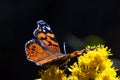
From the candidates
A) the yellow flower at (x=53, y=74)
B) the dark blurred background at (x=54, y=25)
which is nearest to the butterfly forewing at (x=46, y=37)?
the yellow flower at (x=53, y=74)

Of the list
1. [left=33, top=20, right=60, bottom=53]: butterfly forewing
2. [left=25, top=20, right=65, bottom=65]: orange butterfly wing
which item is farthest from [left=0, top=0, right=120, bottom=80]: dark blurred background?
[left=25, top=20, right=65, bottom=65]: orange butterfly wing

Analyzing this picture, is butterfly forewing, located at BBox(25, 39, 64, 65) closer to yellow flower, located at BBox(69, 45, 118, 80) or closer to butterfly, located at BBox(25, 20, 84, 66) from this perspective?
butterfly, located at BBox(25, 20, 84, 66)

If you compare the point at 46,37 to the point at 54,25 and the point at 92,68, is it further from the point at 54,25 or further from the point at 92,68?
the point at 54,25

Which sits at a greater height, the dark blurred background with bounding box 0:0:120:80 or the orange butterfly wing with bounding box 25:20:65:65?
the dark blurred background with bounding box 0:0:120:80

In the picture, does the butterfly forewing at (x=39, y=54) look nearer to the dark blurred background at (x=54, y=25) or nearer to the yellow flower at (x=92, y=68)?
the yellow flower at (x=92, y=68)

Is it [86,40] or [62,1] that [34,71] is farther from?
[62,1]

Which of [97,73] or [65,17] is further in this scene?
[65,17]

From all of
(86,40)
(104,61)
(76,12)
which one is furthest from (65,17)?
(104,61)

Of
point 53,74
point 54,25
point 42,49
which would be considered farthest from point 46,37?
point 54,25
